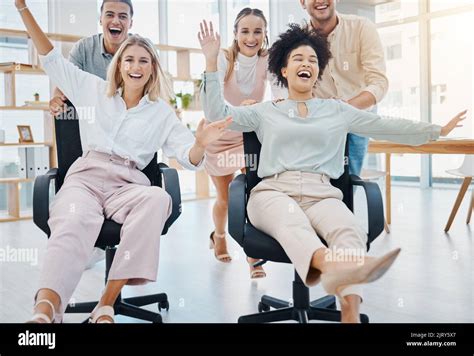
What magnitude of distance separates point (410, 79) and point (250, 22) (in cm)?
489

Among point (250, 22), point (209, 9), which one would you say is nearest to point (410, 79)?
point (209, 9)

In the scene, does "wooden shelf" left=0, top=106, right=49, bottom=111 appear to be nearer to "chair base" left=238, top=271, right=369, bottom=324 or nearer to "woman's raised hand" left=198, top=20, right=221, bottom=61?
"woman's raised hand" left=198, top=20, right=221, bottom=61

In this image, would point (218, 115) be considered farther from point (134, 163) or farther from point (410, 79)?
point (410, 79)

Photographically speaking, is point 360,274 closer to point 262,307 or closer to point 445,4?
point 262,307

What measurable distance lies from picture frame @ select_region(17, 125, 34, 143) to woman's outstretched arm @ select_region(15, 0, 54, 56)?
281cm

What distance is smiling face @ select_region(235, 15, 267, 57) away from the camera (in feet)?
8.76

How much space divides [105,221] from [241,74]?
1216 mm

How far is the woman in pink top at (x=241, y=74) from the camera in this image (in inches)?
106

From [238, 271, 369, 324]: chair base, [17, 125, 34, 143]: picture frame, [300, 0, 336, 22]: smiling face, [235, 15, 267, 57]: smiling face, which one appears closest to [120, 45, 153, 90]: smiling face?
[235, 15, 267, 57]: smiling face

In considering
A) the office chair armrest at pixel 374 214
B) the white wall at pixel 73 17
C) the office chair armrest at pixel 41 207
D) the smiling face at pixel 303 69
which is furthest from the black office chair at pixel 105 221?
the white wall at pixel 73 17

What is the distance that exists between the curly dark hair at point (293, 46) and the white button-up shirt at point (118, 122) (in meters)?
0.47

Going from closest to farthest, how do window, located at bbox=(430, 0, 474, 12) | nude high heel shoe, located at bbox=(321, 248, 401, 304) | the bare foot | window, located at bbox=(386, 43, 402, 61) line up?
nude high heel shoe, located at bbox=(321, 248, 401, 304)
the bare foot
window, located at bbox=(430, 0, 474, 12)
window, located at bbox=(386, 43, 402, 61)

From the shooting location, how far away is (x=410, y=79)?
22.9 feet

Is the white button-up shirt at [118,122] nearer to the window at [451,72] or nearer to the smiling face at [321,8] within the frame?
the smiling face at [321,8]
